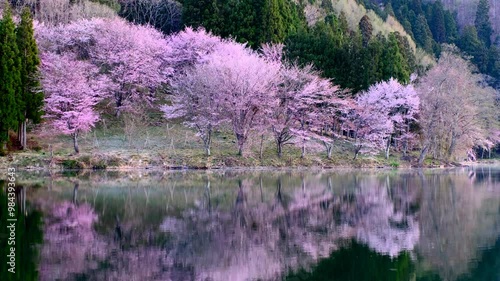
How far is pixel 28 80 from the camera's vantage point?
36.4 metres

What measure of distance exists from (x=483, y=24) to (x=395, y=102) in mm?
66490

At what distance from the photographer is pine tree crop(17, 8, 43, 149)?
118ft

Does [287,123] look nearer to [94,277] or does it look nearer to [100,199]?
[100,199]

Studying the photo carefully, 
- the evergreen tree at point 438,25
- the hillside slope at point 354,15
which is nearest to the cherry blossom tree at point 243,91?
the hillside slope at point 354,15

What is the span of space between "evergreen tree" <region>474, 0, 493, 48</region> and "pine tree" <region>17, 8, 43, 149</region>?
82.4 meters

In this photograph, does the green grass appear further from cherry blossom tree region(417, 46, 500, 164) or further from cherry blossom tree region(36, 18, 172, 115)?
cherry blossom tree region(417, 46, 500, 164)

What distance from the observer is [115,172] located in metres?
33.7

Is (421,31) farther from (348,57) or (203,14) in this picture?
(203,14)

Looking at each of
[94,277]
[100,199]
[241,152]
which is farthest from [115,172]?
[94,277]

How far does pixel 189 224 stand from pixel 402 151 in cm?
3497

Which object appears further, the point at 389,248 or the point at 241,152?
the point at 241,152

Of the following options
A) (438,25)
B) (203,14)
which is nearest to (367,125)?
(203,14)

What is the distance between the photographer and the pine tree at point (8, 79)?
112ft

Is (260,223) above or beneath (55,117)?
beneath
